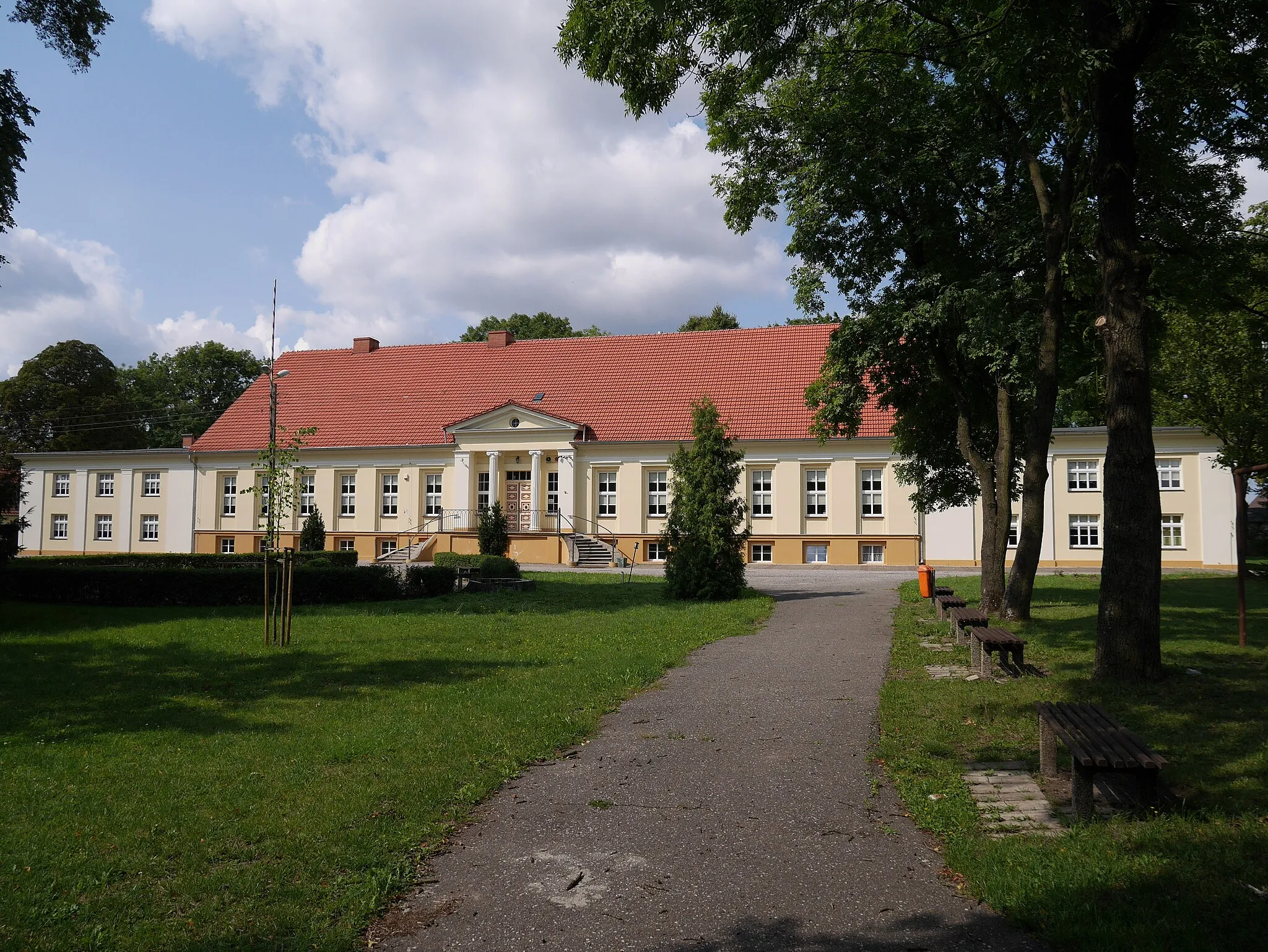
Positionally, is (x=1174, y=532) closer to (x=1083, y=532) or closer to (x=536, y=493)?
(x=1083, y=532)

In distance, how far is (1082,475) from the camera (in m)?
32.9

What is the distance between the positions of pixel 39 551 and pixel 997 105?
4484 centimetres

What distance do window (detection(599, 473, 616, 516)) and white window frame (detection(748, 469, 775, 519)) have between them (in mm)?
5596

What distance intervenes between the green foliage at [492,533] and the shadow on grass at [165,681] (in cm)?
1795

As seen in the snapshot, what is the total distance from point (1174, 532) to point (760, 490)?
14.8 metres

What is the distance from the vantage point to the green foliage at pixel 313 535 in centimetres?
3512

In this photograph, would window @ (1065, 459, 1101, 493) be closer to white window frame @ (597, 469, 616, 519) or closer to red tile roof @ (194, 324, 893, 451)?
red tile roof @ (194, 324, 893, 451)

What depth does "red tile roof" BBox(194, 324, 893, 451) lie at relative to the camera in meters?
37.1

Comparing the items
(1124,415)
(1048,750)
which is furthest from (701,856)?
(1124,415)

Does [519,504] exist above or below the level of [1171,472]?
below

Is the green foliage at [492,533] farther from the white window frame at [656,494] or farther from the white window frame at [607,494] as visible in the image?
the white window frame at [656,494]

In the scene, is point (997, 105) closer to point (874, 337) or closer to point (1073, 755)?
point (874, 337)

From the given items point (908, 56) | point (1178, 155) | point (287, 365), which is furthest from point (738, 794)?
point (287, 365)

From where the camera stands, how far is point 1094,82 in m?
9.23
